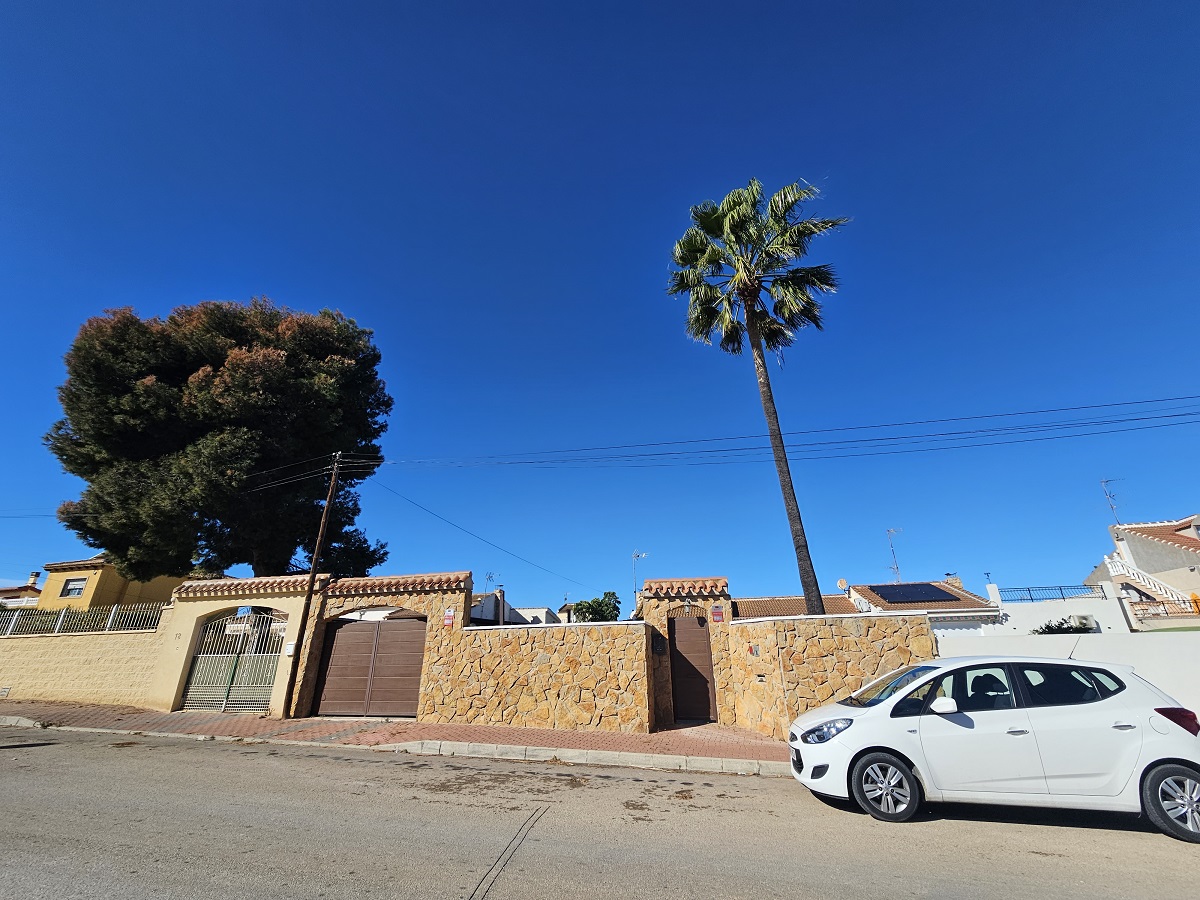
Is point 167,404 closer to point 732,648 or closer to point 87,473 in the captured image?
point 87,473

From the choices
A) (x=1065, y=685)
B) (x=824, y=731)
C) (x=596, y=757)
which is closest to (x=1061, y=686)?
(x=1065, y=685)

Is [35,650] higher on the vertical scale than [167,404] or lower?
lower

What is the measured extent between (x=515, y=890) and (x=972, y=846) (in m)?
4.06

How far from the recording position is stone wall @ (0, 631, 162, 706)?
15883 mm

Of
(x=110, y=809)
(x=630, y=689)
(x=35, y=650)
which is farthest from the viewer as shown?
(x=35, y=650)

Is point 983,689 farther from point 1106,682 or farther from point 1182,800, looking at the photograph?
point 1182,800

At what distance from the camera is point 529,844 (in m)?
4.60

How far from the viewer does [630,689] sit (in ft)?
40.0

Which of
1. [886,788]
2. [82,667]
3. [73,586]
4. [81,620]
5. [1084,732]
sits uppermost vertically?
[73,586]

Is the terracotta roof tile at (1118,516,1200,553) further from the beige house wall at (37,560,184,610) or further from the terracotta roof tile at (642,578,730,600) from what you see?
the beige house wall at (37,560,184,610)

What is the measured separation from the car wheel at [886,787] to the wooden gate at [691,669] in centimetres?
809

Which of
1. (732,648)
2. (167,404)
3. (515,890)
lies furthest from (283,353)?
Result: (515,890)

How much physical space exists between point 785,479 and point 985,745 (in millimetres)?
7808

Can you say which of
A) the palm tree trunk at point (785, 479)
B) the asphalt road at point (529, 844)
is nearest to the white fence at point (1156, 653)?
the palm tree trunk at point (785, 479)
